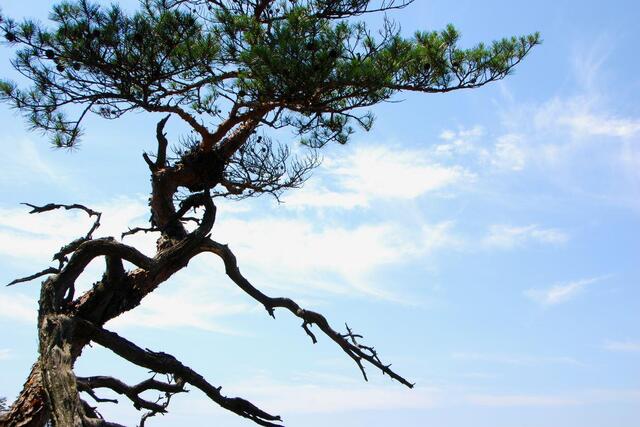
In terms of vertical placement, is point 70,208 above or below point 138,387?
above

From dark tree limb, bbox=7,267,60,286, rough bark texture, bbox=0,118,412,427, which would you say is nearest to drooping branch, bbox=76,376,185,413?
rough bark texture, bbox=0,118,412,427

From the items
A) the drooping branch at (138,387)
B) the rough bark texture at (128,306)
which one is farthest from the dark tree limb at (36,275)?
the drooping branch at (138,387)

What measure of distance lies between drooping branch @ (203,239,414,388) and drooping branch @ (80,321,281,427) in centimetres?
57

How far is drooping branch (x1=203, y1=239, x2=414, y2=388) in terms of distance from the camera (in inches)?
144

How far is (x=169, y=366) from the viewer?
10.9 ft

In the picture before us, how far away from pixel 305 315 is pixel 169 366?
81cm

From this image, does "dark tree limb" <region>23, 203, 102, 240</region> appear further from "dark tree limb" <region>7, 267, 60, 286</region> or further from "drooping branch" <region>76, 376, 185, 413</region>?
"drooping branch" <region>76, 376, 185, 413</region>

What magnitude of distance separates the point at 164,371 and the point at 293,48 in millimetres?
1683

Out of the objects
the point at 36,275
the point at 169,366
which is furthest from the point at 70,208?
the point at 169,366

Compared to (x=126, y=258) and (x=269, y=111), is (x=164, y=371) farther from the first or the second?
(x=269, y=111)

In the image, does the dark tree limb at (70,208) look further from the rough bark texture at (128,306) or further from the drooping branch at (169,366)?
the drooping branch at (169,366)

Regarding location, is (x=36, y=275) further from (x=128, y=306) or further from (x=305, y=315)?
(x=305, y=315)

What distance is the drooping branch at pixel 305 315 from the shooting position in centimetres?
365

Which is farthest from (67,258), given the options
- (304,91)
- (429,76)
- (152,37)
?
(429,76)
